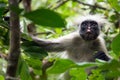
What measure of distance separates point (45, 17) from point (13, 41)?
0.37ft

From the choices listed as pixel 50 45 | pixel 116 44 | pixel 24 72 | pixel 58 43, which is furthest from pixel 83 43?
pixel 116 44

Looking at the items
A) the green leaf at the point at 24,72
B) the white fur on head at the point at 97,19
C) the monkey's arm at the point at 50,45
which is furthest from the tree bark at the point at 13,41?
the white fur on head at the point at 97,19

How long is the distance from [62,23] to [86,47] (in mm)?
4080

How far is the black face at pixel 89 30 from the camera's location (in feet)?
15.7

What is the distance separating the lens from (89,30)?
4.82m

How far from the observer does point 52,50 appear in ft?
14.9

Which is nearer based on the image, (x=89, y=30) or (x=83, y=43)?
(x=89, y=30)

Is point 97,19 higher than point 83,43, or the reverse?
point 97,19

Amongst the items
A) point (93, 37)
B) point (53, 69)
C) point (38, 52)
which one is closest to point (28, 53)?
point (38, 52)

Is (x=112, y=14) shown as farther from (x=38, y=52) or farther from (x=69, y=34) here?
(x=38, y=52)

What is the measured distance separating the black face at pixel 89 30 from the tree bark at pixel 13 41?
3819mm

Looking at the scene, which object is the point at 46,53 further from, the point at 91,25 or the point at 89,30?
the point at 91,25

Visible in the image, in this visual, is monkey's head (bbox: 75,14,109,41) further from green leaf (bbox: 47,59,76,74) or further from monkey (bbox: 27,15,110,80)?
green leaf (bbox: 47,59,76,74)

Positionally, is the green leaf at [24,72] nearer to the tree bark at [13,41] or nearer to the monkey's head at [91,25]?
the tree bark at [13,41]
